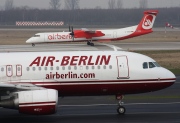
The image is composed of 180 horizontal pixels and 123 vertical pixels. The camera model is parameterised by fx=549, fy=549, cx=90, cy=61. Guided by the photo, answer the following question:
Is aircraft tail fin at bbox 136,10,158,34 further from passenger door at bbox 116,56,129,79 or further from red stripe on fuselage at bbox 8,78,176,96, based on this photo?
passenger door at bbox 116,56,129,79

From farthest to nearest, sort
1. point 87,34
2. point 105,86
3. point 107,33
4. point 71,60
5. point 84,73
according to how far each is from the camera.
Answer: point 107,33
point 87,34
point 105,86
point 71,60
point 84,73

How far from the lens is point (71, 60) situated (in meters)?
24.8

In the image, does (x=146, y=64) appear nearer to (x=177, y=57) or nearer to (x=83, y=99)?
(x=83, y=99)

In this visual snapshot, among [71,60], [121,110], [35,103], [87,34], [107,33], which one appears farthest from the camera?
[107,33]

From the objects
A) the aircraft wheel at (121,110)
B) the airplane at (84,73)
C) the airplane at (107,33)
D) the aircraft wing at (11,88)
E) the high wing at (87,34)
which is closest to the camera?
the aircraft wing at (11,88)

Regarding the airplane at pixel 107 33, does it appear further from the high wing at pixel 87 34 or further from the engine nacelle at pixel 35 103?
the engine nacelle at pixel 35 103

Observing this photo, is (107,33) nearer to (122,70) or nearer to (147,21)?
(147,21)

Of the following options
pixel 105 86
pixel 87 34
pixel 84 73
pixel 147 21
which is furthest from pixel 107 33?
pixel 84 73

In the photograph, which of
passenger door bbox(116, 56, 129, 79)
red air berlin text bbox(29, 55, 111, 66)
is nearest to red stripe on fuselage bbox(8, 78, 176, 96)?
passenger door bbox(116, 56, 129, 79)

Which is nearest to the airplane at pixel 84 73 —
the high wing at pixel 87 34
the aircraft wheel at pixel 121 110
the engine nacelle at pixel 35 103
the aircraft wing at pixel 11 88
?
the aircraft wheel at pixel 121 110

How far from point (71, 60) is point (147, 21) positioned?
180 ft

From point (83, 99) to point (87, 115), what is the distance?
5269 mm

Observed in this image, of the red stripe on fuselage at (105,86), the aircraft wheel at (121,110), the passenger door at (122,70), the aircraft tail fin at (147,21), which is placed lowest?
the aircraft wheel at (121,110)

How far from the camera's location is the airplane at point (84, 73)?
2455cm
